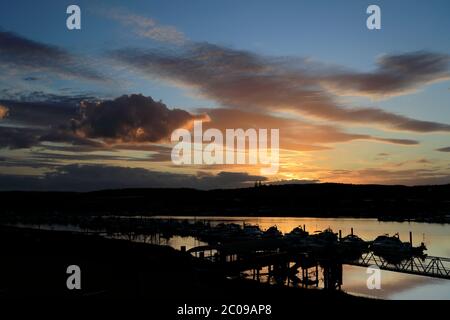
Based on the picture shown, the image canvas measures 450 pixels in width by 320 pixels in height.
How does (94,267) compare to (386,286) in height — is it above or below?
above

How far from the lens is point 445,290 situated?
45.9 m

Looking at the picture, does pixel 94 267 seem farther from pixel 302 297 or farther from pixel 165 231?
pixel 165 231
